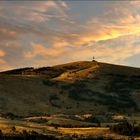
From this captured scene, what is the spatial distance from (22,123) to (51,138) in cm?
1154

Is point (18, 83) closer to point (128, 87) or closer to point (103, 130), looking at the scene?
point (128, 87)

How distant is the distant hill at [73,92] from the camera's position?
8275cm

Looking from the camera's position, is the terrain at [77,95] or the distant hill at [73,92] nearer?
the terrain at [77,95]

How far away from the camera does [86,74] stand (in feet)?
370

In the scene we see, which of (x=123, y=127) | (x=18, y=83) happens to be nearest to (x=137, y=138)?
(x=123, y=127)

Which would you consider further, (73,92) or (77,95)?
(73,92)

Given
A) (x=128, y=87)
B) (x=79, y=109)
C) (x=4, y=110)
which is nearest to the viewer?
(x=4, y=110)

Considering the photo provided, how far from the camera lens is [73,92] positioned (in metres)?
96.6

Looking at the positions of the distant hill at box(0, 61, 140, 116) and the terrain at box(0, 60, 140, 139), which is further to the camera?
the distant hill at box(0, 61, 140, 116)

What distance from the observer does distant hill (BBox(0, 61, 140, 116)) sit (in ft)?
271

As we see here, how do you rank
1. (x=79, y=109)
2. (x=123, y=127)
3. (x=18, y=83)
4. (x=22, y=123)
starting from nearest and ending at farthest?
(x=123, y=127), (x=22, y=123), (x=79, y=109), (x=18, y=83)

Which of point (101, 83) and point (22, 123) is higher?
point (101, 83)

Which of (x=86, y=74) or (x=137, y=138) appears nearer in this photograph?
(x=137, y=138)

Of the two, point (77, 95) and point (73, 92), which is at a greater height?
point (73, 92)
